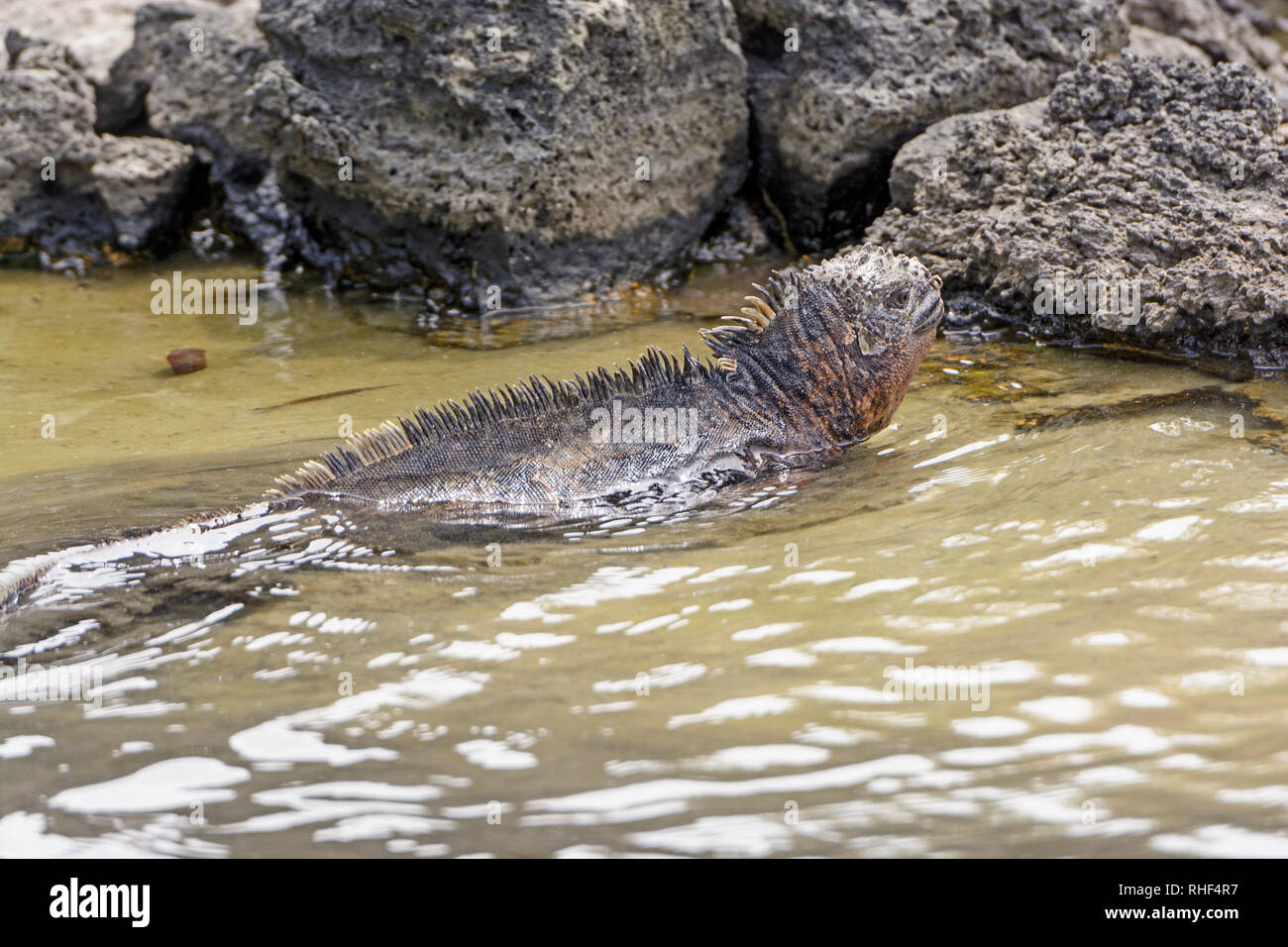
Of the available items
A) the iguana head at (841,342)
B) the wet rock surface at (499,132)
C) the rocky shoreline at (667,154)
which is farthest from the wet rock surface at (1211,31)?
the iguana head at (841,342)

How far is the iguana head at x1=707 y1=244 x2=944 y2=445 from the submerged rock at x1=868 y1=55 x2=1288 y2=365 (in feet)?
5.50

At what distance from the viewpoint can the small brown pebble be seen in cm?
632

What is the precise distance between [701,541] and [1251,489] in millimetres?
1797

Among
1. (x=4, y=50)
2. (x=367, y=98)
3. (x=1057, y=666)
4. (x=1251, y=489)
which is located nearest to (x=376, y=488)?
(x=1057, y=666)

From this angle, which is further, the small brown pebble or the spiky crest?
the small brown pebble

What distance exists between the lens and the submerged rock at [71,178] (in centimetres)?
821

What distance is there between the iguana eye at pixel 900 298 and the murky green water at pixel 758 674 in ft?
1.89

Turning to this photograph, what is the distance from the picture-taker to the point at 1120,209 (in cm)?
614

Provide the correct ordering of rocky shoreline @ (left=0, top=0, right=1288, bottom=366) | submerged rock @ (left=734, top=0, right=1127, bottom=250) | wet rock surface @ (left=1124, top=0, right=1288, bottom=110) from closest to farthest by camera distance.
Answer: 1. rocky shoreline @ (left=0, top=0, right=1288, bottom=366)
2. submerged rock @ (left=734, top=0, right=1127, bottom=250)
3. wet rock surface @ (left=1124, top=0, right=1288, bottom=110)

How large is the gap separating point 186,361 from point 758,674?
4.42 m

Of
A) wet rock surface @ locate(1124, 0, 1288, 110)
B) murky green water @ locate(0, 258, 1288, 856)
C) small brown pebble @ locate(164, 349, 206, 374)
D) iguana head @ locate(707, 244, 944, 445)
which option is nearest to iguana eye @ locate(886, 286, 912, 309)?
iguana head @ locate(707, 244, 944, 445)

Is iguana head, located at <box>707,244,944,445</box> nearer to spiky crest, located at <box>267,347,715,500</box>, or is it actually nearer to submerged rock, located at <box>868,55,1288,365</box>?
Result: spiky crest, located at <box>267,347,715,500</box>

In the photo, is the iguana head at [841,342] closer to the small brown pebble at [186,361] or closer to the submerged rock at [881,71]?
the submerged rock at [881,71]
